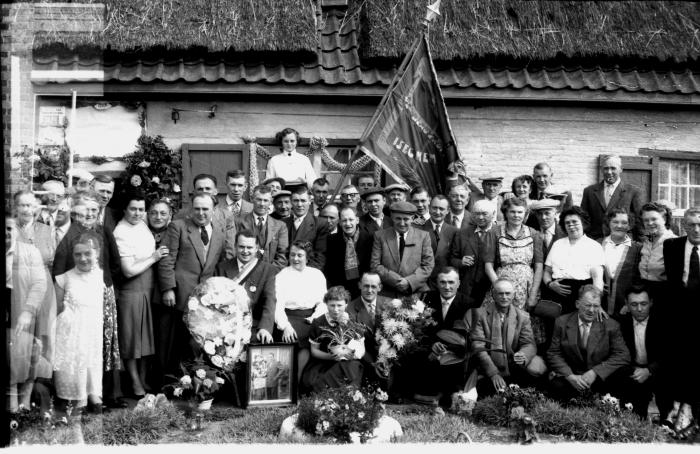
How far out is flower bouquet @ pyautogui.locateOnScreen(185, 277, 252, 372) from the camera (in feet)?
26.0

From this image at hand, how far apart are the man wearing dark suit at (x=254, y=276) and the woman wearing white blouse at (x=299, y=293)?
154 millimetres

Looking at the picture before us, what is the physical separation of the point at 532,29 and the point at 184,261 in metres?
5.89

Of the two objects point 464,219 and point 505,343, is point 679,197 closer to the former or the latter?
point 464,219

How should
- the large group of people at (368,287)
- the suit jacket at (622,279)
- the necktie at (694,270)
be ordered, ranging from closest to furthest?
1. the large group of people at (368,287)
2. the necktie at (694,270)
3. the suit jacket at (622,279)

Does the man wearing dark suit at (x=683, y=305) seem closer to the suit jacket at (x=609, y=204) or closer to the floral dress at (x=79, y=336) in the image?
the suit jacket at (x=609, y=204)

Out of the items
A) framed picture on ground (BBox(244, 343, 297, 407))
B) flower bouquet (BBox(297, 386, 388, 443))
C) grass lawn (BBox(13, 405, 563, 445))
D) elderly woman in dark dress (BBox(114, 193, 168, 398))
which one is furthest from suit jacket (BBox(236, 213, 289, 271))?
flower bouquet (BBox(297, 386, 388, 443))

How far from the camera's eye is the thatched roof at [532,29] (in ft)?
37.2

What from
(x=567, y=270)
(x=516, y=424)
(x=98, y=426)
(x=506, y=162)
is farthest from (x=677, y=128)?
(x=98, y=426)

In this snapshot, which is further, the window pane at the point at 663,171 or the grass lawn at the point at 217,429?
the window pane at the point at 663,171

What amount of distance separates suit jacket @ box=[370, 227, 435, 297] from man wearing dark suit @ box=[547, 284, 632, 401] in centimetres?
134

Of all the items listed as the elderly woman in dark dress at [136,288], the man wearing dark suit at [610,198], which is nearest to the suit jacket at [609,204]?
the man wearing dark suit at [610,198]

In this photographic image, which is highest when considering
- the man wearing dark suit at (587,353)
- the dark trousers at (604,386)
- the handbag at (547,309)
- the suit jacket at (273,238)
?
the suit jacket at (273,238)

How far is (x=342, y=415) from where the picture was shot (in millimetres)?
7141

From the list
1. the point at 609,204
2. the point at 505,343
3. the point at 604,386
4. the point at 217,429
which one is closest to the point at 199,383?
the point at 217,429
